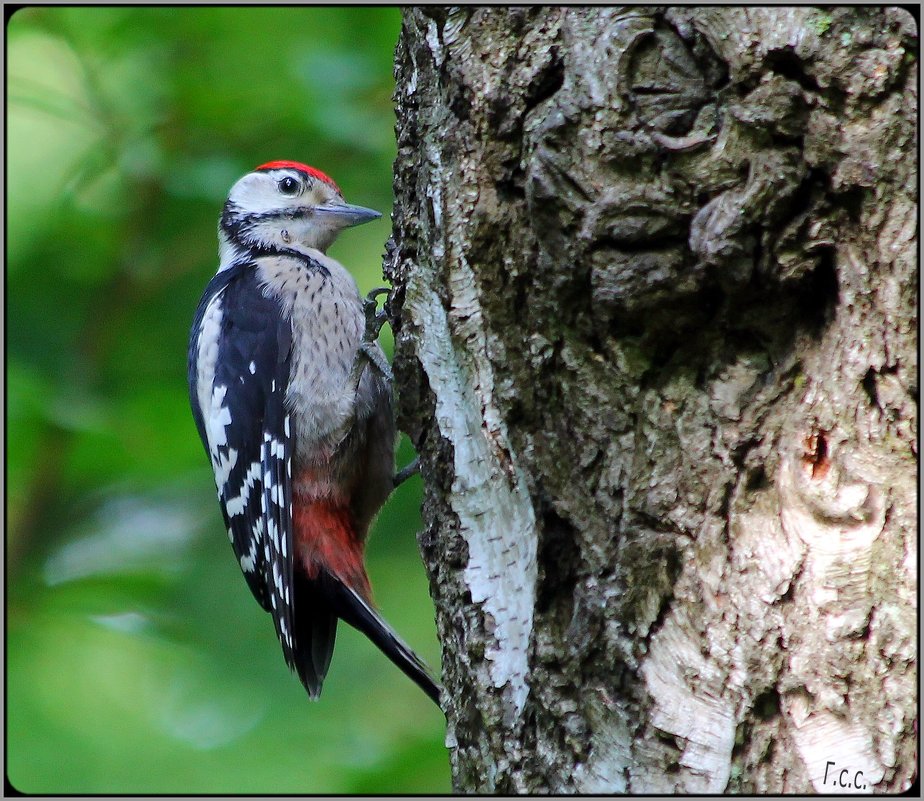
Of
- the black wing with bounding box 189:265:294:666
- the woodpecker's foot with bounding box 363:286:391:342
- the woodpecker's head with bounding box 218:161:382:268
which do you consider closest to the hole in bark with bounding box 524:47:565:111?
the woodpecker's foot with bounding box 363:286:391:342

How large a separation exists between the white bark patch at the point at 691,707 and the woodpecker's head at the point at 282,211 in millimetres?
2785

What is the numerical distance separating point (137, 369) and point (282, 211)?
2.94ft

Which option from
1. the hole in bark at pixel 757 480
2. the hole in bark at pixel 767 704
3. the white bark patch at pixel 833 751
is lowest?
the white bark patch at pixel 833 751

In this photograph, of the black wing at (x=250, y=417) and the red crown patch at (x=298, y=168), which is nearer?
the black wing at (x=250, y=417)

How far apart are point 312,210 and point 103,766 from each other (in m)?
2.27

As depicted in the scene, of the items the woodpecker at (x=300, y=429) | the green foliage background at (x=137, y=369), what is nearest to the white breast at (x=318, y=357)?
the woodpecker at (x=300, y=429)

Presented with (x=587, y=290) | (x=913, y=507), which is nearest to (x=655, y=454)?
(x=587, y=290)

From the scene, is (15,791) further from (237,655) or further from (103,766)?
(237,655)

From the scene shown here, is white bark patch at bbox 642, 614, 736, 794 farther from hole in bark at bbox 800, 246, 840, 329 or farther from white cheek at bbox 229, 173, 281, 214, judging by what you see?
white cheek at bbox 229, 173, 281, 214

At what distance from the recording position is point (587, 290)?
70.3 inches

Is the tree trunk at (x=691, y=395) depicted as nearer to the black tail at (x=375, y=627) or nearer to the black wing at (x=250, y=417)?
the black tail at (x=375, y=627)

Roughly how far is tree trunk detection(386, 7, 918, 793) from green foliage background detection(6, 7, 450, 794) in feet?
5.93

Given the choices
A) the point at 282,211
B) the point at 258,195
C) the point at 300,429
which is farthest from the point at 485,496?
the point at 258,195

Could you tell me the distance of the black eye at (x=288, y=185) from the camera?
4.18 meters
